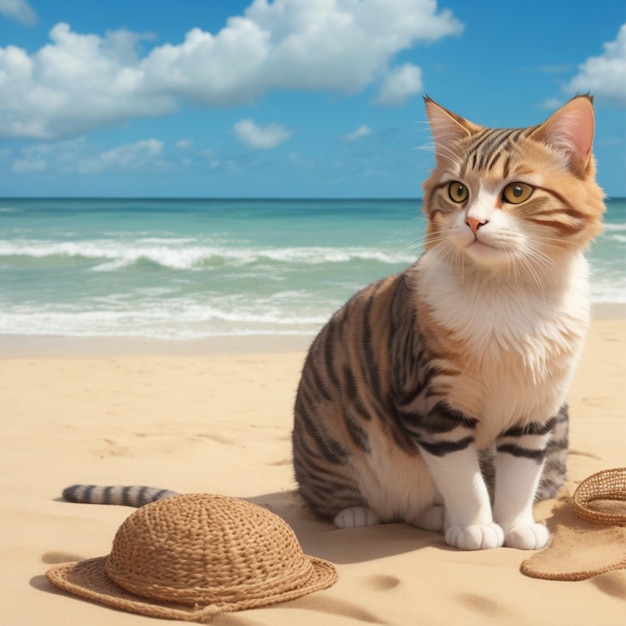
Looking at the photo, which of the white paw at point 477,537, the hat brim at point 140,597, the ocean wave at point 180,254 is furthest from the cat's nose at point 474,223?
the ocean wave at point 180,254

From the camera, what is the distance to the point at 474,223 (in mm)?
2748

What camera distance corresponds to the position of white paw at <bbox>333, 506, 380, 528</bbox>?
349cm

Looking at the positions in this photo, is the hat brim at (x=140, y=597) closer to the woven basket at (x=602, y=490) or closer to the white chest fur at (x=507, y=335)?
Result: the white chest fur at (x=507, y=335)

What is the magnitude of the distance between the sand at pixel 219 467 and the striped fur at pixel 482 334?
26 centimetres

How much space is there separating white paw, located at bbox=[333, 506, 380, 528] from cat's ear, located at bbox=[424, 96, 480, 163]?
4.69ft

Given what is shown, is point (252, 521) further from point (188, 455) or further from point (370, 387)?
point (188, 455)

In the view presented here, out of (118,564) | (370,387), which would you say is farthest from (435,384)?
(118,564)

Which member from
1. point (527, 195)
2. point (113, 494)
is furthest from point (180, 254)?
point (527, 195)

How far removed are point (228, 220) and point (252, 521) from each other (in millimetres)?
28339

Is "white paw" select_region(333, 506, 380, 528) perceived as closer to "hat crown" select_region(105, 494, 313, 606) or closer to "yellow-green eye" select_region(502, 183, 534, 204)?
"hat crown" select_region(105, 494, 313, 606)

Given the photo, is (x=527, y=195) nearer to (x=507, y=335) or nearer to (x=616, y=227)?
(x=507, y=335)

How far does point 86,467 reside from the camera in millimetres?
4457

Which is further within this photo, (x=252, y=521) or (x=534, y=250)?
(x=534, y=250)

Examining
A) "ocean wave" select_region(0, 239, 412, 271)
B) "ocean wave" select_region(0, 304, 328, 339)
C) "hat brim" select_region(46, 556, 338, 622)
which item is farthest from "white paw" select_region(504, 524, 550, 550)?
"ocean wave" select_region(0, 239, 412, 271)
